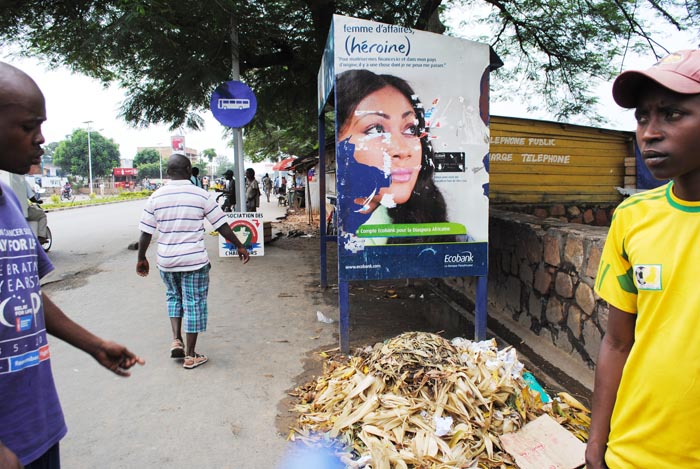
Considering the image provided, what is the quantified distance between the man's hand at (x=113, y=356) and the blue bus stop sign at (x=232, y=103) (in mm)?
6414

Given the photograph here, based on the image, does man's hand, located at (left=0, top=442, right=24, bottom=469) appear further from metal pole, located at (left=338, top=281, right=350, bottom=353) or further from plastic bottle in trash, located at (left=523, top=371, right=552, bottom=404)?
metal pole, located at (left=338, top=281, right=350, bottom=353)

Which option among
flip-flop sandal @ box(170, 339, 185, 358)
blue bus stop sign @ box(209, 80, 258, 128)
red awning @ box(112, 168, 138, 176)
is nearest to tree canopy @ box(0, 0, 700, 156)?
blue bus stop sign @ box(209, 80, 258, 128)

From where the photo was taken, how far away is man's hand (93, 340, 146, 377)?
1928 mm

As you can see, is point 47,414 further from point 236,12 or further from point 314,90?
point 314,90

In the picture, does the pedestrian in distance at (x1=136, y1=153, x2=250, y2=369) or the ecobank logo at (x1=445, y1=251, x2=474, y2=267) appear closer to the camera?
the pedestrian in distance at (x1=136, y1=153, x2=250, y2=369)

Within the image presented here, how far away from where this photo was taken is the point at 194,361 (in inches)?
173

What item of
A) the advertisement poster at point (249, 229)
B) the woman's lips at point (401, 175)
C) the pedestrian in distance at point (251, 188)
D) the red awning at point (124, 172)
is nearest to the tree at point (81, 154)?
the red awning at point (124, 172)

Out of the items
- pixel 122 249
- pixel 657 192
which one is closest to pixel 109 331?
pixel 657 192

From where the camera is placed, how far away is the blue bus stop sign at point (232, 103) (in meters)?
7.86

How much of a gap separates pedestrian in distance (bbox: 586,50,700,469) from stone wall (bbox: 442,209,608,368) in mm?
2459

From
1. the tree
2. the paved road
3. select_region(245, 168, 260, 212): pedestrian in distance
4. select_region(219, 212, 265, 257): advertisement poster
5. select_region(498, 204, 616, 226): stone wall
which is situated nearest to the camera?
the paved road

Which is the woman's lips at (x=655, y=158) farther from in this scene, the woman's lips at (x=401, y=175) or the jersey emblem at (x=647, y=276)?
the woman's lips at (x=401, y=175)

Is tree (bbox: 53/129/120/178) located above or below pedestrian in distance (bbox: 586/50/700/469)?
above

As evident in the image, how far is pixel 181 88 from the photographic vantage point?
26.3ft
